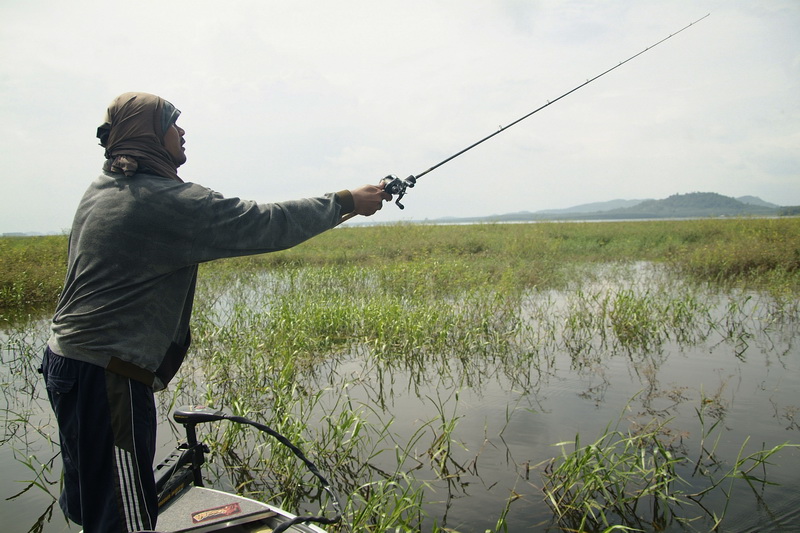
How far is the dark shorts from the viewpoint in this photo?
175 centimetres

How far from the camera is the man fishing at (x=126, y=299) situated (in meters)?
1.77

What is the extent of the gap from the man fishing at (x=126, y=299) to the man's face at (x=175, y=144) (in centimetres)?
3

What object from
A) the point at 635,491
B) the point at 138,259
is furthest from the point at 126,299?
the point at 635,491

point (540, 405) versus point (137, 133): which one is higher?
point (137, 133)

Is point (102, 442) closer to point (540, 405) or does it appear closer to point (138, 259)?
point (138, 259)

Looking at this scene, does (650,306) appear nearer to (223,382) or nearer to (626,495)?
(626,495)

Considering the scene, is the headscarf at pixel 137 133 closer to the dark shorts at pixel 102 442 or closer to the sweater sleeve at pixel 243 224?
the sweater sleeve at pixel 243 224

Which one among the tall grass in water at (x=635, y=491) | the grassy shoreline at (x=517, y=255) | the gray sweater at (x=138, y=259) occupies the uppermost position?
the gray sweater at (x=138, y=259)

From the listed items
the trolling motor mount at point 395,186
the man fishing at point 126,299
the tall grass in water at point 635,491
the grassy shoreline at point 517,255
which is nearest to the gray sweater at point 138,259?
the man fishing at point 126,299

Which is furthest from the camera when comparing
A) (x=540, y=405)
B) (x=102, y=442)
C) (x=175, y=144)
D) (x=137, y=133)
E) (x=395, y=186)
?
(x=540, y=405)

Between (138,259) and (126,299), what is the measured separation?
0.15m

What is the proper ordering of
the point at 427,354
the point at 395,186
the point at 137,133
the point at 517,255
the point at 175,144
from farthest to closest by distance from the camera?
the point at 517,255 → the point at 427,354 → the point at 395,186 → the point at 175,144 → the point at 137,133

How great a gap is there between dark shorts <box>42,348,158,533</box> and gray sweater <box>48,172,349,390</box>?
7 centimetres

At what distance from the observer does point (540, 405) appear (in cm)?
A: 529
